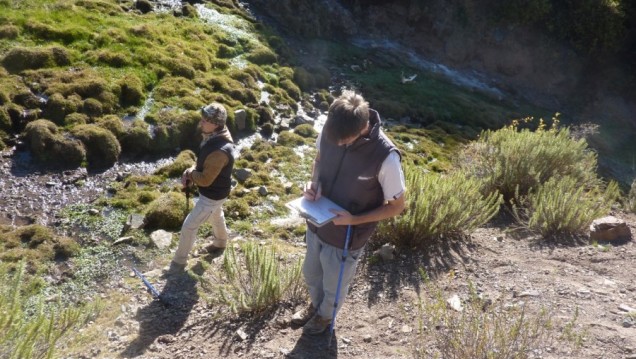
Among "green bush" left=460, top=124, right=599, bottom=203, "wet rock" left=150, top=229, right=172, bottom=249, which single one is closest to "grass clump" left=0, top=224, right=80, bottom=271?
"wet rock" left=150, top=229, right=172, bottom=249

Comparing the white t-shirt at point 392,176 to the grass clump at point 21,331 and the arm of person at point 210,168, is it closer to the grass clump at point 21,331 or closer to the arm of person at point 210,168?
the arm of person at point 210,168

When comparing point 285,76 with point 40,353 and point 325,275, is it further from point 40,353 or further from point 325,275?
point 40,353

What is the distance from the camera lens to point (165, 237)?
7.40 metres

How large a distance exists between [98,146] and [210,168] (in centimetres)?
427

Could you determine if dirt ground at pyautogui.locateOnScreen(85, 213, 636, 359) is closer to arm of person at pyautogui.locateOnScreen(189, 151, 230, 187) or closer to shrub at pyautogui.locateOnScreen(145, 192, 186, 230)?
arm of person at pyautogui.locateOnScreen(189, 151, 230, 187)

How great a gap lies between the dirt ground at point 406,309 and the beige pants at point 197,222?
0.26 metres

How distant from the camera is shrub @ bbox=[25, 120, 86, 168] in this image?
882 centimetres

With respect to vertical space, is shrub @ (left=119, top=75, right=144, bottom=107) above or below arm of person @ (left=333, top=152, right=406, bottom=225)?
below

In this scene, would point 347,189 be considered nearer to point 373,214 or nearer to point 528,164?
point 373,214

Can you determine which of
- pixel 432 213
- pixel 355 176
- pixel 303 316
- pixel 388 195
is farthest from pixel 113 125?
pixel 388 195

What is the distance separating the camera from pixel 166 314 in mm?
5602

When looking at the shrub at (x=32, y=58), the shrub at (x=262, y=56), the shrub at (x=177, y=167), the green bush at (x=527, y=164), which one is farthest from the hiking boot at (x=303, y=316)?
the shrub at (x=262, y=56)

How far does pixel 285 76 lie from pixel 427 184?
25.6ft

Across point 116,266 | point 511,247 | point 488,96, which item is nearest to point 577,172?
point 511,247
